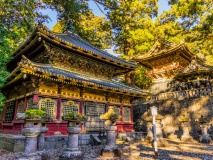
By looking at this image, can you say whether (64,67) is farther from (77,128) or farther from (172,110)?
(172,110)

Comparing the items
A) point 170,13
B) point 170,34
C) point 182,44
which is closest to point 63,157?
point 182,44

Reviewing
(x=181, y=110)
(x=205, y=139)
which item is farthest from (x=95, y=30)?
(x=205, y=139)

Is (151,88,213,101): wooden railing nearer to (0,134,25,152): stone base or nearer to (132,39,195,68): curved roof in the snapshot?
(132,39,195,68): curved roof

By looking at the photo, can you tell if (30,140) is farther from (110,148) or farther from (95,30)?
(95,30)

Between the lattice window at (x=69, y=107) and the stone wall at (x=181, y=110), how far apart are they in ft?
30.6

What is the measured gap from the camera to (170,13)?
23.8m

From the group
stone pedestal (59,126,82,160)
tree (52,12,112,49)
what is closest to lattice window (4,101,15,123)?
stone pedestal (59,126,82,160)

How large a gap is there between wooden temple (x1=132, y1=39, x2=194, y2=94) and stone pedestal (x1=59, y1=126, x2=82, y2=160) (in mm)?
15318

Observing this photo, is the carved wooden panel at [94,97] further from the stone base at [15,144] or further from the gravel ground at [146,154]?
the stone base at [15,144]

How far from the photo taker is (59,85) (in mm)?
11078

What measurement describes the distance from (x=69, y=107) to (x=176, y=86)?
1304 centimetres

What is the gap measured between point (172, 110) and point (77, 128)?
483 inches

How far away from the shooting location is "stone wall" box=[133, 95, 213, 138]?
1401cm

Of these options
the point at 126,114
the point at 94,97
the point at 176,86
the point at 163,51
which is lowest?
the point at 126,114
